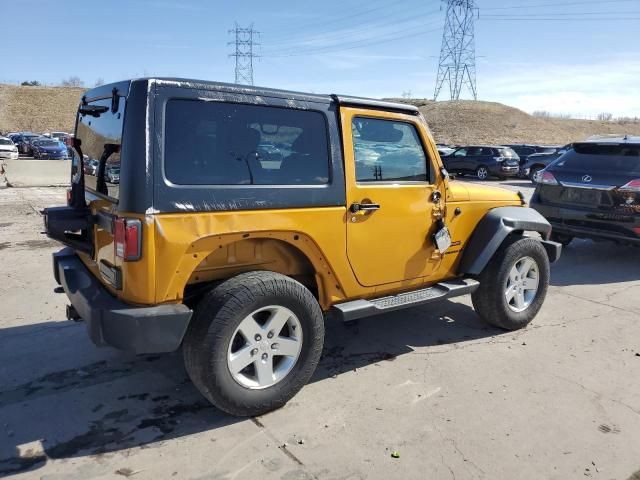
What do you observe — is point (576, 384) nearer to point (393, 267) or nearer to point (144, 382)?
point (393, 267)

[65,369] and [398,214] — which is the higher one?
[398,214]

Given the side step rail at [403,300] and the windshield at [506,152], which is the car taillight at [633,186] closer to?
the side step rail at [403,300]

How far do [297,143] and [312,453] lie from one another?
1.90m

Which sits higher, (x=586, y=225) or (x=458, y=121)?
(x=458, y=121)

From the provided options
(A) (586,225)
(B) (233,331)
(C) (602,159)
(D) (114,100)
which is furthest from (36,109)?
(B) (233,331)

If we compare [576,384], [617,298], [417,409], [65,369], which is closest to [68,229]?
[65,369]

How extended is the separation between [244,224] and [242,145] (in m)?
0.49

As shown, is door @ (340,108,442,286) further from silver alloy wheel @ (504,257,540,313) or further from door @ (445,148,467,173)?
door @ (445,148,467,173)

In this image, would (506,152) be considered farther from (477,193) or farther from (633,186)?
(477,193)

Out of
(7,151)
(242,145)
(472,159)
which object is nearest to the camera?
(242,145)

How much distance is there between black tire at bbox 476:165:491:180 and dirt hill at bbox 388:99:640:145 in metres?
31.5

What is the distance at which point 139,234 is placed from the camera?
2771 millimetres

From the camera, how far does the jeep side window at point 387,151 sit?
373cm

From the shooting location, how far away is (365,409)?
3.38m
